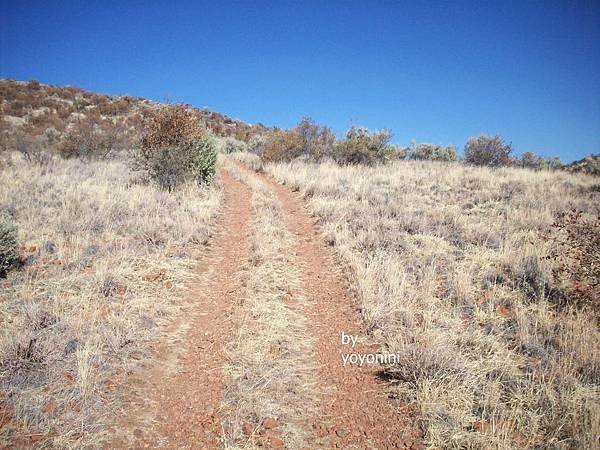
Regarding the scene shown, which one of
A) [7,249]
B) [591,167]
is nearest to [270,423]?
[7,249]

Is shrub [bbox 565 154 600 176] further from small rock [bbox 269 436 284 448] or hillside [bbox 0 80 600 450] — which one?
small rock [bbox 269 436 284 448]

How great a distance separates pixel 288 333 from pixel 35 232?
702 centimetres

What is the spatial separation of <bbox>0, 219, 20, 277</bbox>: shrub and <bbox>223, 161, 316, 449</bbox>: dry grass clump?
14.7ft

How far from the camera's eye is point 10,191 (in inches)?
438

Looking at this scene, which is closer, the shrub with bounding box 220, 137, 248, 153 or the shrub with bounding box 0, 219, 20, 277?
the shrub with bounding box 0, 219, 20, 277

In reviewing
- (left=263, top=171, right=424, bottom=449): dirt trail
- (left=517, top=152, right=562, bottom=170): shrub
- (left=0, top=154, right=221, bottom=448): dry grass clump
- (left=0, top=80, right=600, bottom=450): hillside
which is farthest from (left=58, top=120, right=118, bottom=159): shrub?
(left=517, top=152, right=562, bottom=170): shrub

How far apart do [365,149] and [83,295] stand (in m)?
19.5

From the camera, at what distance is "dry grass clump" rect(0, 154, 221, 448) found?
3.59m

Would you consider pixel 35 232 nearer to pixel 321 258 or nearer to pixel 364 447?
pixel 321 258

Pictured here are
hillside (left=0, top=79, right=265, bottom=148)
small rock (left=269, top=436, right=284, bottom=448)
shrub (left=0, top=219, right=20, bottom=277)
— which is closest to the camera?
small rock (left=269, top=436, right=284, bottom=448)

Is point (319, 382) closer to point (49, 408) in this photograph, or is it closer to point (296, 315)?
point (296, 315)

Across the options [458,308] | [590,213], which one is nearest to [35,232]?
[458,308]

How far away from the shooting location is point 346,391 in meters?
4.25

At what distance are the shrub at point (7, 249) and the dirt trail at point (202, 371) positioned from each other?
3535mm
